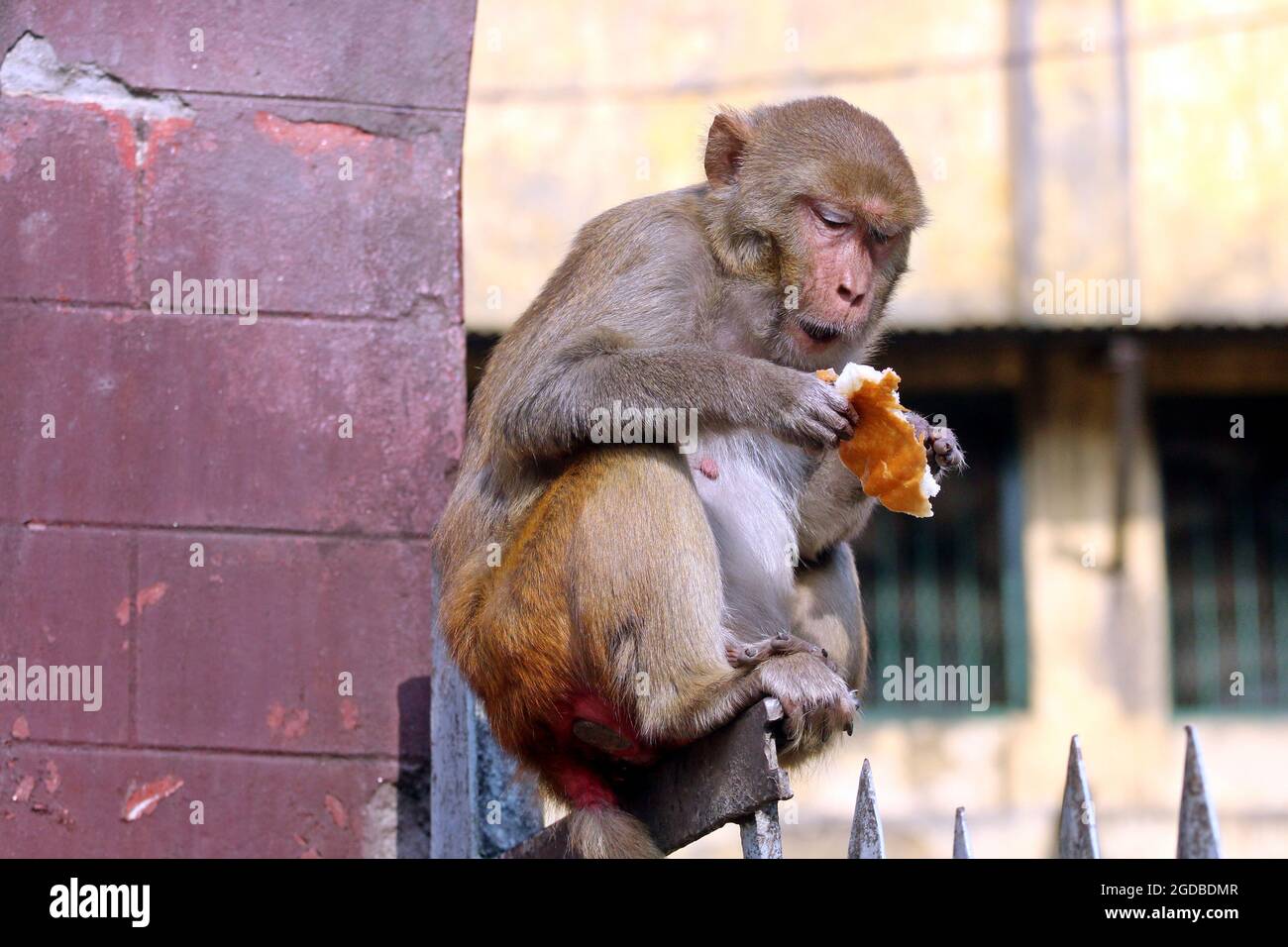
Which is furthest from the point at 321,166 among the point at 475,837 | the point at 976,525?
the point at 976,525

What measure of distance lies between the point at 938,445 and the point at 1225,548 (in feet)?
29.2

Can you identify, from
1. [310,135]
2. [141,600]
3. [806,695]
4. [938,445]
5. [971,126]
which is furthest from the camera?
[971,126]

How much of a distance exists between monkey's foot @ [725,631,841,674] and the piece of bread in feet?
1.31

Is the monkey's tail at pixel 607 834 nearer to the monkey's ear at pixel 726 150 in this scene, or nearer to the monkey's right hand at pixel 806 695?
the monkey's right hand at pixel 806 695

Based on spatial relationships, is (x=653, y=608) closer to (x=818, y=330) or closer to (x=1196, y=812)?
(x=818, y=330)

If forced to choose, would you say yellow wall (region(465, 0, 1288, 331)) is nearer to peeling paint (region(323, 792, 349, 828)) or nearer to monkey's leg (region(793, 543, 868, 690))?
monkey's leg (region(793, 543, 868, 690))

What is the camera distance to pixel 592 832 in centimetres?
436

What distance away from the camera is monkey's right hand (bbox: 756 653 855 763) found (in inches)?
165

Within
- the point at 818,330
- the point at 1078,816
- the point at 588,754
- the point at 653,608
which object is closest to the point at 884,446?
the point at 818,330

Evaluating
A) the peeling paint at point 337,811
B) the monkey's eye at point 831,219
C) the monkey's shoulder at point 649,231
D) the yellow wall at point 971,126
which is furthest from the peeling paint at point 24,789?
the yellow wall at point 971,126

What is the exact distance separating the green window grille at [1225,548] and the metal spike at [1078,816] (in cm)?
989

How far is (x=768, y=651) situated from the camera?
4.45m

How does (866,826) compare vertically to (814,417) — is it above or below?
below

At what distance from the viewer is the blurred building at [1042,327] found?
12.2 m
